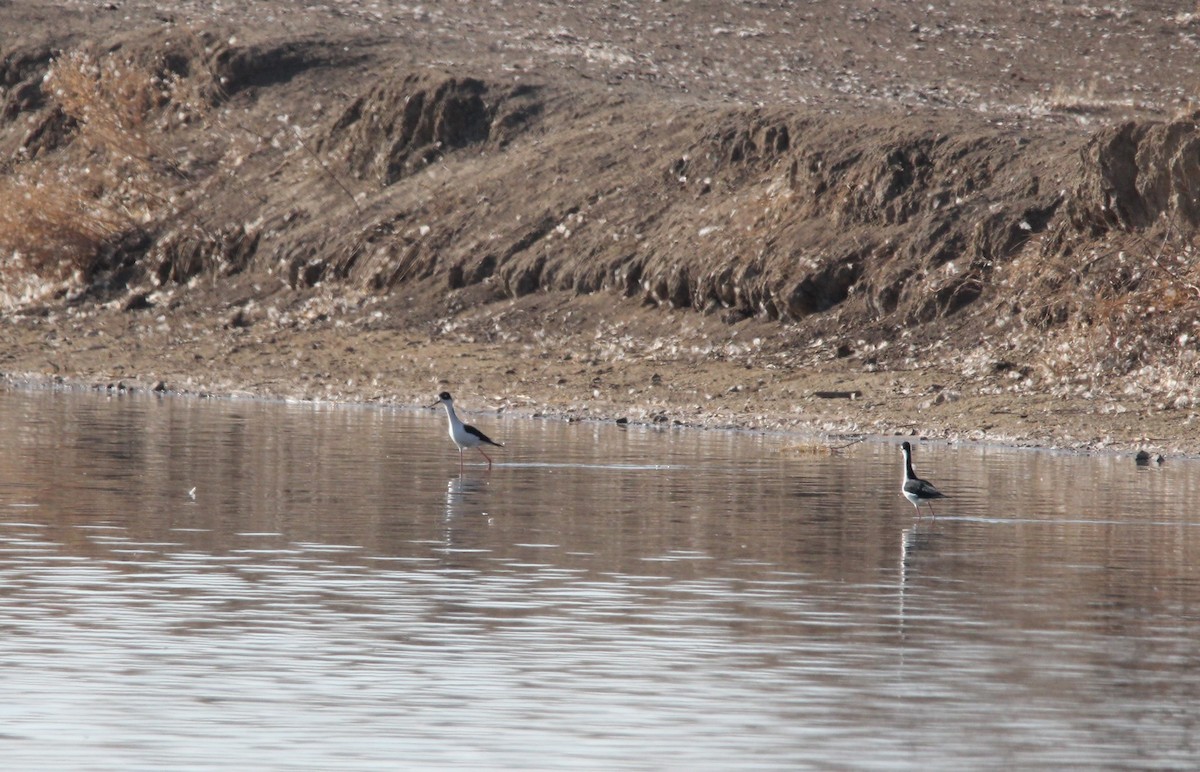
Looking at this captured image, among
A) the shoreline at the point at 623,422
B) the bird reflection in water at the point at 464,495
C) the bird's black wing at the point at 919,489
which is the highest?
the shoreline at the point at 623,422

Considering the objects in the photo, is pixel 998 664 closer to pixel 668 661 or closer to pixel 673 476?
pixel 668 661

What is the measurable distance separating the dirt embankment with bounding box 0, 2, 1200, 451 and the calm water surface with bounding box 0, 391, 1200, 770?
721 centimetres

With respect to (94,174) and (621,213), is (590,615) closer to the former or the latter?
(621,213)

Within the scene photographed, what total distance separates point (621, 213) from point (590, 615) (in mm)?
25150

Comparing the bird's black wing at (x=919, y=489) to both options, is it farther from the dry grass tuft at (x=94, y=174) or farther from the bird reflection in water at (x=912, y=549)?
the dry grass tuft at (x=94, y=174)

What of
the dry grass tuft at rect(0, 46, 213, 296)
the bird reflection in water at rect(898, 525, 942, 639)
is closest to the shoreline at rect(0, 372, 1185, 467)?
the bird reflection in water at rect(898, 525, 942, 639)

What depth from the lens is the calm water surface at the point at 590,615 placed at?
28.0 feet

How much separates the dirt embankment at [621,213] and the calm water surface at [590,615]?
23.7 feet

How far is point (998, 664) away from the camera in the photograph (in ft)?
33.4

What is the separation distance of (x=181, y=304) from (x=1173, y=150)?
19.7m

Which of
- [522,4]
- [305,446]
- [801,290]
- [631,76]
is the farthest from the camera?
[522,4]

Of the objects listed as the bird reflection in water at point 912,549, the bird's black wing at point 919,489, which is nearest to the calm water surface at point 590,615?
the bird reflection in water at point 912,549

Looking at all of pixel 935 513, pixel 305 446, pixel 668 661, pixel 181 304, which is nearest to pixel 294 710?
pixel 668 661

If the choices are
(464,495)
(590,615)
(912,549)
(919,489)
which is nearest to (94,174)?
(464,495)
